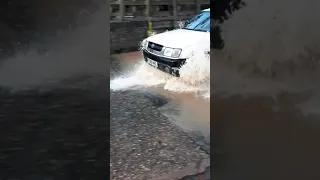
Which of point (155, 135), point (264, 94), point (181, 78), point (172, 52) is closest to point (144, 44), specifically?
point (172, 52)

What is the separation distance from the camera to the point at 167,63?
489cm

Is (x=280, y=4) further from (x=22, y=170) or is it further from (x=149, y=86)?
(x=149, y=86)

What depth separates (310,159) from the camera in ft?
5.11

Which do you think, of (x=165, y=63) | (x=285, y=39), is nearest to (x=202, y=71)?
(x=165, y=63)

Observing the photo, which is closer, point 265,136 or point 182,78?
point 265,136

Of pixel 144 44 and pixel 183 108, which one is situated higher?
pixel 144 44

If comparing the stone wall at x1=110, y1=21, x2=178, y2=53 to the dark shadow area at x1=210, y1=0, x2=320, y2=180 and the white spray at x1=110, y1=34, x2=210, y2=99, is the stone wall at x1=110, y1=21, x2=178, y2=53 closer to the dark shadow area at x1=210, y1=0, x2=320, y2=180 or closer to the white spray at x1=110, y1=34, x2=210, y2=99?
the white spray at x1=110, y1=34, x2=210, y2=99

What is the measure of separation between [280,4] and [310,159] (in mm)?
630

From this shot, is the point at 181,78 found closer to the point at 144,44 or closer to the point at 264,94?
the point at 144,44

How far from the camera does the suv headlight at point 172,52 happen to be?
4770mm

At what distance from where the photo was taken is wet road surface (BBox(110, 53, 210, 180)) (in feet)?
9.92

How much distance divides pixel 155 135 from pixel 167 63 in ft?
4.69

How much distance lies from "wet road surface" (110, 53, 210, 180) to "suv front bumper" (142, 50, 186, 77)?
0.26 metres

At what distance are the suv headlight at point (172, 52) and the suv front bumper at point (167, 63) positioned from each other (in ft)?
0.21
